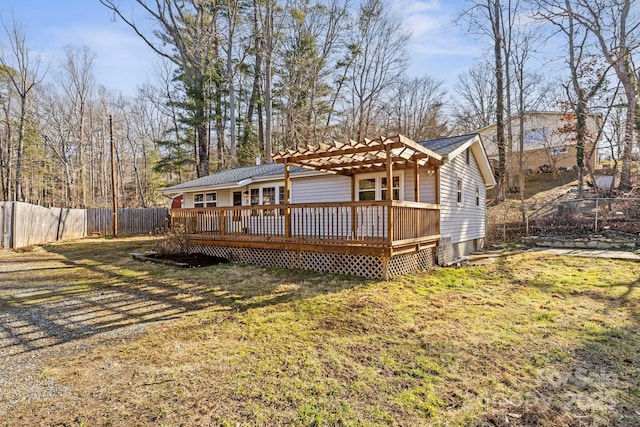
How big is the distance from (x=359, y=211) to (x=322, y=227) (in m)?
1.57

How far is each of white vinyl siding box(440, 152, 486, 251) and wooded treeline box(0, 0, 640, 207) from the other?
24.3ft

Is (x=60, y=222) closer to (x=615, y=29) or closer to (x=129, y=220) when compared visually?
(x=129, y=220)

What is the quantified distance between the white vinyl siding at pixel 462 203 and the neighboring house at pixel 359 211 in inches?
1.3

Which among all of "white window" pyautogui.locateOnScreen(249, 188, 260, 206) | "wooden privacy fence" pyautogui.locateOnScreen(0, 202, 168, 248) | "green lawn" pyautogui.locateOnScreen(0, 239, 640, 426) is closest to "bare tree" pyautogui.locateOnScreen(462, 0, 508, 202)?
"green lawn" pyautogui.locateOnScreen(0, 239, 640, 426)

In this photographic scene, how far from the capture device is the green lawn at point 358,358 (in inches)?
106

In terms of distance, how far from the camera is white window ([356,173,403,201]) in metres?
9.90

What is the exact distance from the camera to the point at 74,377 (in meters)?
3.22

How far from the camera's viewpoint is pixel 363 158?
8641mm

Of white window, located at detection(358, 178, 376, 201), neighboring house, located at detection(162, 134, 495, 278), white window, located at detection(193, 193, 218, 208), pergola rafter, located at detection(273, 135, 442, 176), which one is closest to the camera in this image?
pergola rafter, located at detection(273, 135, 442, 176)

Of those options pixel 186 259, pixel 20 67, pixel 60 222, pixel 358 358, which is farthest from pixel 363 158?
pixel 20 67

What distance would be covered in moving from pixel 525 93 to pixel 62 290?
22588mm

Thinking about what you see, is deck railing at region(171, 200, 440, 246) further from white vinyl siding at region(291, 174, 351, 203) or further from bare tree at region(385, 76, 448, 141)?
bare tree at region(385, 76, 448, 141)

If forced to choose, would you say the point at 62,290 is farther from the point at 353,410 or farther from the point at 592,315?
the point at 592,315

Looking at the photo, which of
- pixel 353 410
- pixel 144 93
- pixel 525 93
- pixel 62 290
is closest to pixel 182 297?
pixel 62 290
